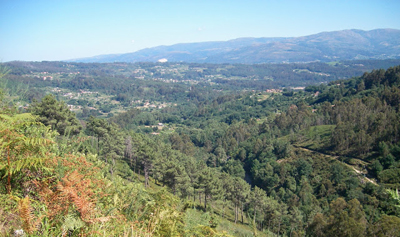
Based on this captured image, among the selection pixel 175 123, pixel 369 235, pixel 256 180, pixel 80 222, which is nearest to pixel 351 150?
pixel 256 180

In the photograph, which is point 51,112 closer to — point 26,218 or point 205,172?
point 205,172

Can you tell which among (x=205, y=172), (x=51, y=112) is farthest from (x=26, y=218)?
(x=205, y=172)

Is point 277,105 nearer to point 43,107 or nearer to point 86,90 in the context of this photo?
point 43,107

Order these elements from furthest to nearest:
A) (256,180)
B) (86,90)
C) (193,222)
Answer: (86,90)
(256,180)
(193,222)

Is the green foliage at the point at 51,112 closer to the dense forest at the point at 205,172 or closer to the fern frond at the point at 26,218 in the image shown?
the dense forest at the point at 205,172

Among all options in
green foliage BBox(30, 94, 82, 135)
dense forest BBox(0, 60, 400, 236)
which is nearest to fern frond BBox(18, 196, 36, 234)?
dense forest BBox(0, 60, 400, 236)

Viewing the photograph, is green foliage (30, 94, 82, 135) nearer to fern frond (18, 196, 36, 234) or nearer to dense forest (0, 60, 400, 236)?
dense forest (0, 60, 400, 236)

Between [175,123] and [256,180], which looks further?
[175,123]

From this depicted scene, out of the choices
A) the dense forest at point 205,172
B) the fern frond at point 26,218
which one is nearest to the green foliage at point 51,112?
the dense forest at point 205,172
